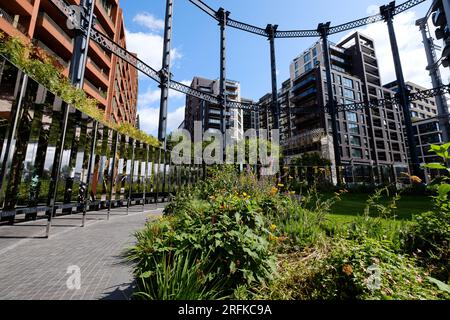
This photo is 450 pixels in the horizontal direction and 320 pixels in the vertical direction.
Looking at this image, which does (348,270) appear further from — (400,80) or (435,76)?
(435,76)

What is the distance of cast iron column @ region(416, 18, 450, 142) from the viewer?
29266 mm

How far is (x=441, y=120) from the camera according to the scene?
96.8 feet

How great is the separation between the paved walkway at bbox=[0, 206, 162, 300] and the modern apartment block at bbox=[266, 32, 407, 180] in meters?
55.9

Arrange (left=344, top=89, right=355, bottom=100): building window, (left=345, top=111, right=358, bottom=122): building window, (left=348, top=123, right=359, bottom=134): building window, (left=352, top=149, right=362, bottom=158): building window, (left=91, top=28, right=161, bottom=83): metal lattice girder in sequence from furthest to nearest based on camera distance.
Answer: (left=344, top=89, right=355, bottom=100): building window, (left=345, top=111, right=358, bottom=122): building window, (left=348, top=123, right=359, bottom=134): building window, (left=352, top=149, right=362, bottom=158): building window, (left=91, top=28, right=161, bottom=83): metal lattice girder

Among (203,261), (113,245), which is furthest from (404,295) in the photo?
(113,245)

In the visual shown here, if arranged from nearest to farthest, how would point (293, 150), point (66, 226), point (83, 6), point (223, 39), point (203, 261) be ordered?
1. point (203, 261)
2. point (66, 226)
3. point (83, 6)
4. point (223, 39)
5. point (293, 150)

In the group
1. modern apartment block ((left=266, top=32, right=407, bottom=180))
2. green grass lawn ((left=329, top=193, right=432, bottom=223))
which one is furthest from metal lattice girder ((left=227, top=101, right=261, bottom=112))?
modern apartment block ((left=266, top=32, right=407, bottom=180))

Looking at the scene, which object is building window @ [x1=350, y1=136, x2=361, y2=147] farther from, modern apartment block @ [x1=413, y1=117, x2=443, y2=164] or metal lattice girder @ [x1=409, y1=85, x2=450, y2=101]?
metal lattice girder @ [x1=409, y1=85, x2=450, y2=101]

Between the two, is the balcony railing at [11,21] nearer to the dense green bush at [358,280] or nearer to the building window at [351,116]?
the dense green bush at [358,280]

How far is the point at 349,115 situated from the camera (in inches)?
2355

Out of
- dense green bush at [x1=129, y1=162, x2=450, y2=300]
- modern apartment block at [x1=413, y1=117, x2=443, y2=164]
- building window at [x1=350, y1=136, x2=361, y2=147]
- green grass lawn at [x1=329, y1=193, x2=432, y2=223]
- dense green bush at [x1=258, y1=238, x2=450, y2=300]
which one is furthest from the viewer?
modern apartment block at [x1=413, y1=117, x2=443, y2=164]
